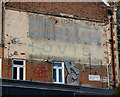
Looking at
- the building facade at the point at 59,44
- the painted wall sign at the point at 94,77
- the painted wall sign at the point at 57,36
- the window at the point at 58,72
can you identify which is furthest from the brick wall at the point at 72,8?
the painted wall sign at the point at 94,77

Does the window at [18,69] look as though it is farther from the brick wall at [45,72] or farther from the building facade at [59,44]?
the brick wall at [45,72]

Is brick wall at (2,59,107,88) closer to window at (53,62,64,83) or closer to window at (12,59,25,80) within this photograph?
window at (12,59,25,80)

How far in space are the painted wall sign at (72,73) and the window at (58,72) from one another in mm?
411

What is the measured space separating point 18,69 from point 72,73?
4.19 metres

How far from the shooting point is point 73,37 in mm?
28984

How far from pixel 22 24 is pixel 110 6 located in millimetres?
7916

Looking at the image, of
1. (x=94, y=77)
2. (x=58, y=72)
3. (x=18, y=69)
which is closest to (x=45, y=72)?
(x=58, y=72)

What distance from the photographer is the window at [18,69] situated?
26.1 metres

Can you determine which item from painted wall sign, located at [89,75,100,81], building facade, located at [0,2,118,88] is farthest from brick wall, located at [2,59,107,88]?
painted wall sign, located at [89,75,100,81]

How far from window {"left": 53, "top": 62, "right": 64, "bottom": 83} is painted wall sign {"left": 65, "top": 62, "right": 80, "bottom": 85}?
1.35 feet

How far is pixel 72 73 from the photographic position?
92.6ft

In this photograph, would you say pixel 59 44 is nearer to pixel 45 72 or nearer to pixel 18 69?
pixel 45 72

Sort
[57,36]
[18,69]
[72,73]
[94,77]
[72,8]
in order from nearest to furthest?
1. [18,69]
2. [72,73]
3. [57,36]
4. [94,77]
5. [72,8]

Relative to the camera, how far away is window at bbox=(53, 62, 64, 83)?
1087 inches
